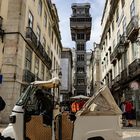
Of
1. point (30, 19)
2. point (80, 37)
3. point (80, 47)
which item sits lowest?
point (30, 19)

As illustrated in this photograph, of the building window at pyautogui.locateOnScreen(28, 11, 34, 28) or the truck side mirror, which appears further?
the building window at pyautogui.locateOnScreen(28, 11, 34, 28)

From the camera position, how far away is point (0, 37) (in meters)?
20.8

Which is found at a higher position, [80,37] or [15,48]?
[80,37]

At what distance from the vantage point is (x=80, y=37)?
368 feet

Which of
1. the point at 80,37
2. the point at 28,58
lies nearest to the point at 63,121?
the point at 28,58

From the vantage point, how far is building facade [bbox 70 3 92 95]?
338 ft

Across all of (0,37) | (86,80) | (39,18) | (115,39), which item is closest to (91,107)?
(0,37)

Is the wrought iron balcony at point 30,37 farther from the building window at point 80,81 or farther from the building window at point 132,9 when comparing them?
the building window at point 80,81

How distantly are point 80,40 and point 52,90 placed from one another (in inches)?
4154

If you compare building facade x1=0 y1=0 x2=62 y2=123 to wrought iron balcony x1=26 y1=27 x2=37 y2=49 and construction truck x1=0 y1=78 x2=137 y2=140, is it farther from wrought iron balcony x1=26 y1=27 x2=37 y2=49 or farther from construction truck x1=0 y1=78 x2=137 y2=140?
construction truck x1=0 y1=78 x2=137 y2=140

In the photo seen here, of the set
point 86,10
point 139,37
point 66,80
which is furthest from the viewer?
point 86,10

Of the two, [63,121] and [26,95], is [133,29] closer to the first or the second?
[63,121]

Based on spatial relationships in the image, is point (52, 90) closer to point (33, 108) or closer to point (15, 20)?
point (33, 108)

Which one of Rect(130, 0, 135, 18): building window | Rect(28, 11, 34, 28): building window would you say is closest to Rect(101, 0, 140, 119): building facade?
Rect(130, 0, 135, 18): building window
